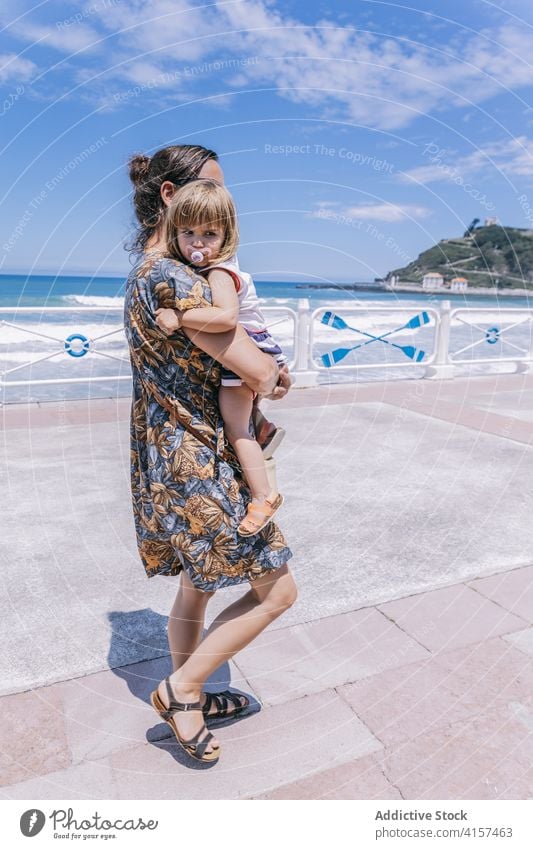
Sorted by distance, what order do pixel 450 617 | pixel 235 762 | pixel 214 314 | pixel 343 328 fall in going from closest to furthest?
pixel 214 314, pixel 235 762, pixel 450 617, pixel 343 328

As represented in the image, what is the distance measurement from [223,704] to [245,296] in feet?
4.51

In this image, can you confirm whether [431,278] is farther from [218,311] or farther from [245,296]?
[218,311]

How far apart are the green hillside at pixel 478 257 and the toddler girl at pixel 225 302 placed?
7.99ft

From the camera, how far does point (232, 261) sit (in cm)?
192

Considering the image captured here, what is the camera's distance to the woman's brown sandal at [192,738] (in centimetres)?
217

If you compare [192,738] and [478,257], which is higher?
[478,257]

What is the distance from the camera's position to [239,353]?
185cm

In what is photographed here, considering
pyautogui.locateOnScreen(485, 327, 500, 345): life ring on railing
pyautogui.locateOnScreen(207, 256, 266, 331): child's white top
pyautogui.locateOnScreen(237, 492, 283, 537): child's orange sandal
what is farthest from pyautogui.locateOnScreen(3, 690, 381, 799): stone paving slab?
pyautogui.locateOnScreen(485, 327, 500, 345): life ring on railing

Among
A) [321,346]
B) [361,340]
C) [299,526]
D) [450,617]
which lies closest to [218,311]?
[450,617]

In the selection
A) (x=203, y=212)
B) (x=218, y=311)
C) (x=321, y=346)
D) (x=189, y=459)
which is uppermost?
(x=203, y=212)

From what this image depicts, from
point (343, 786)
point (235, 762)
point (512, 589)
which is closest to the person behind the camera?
point (343, 786)

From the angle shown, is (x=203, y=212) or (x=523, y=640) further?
(x=523, y=640)

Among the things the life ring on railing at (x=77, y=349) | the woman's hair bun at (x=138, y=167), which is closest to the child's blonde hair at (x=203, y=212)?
the woman's hair bun at (x=138, y=167)
